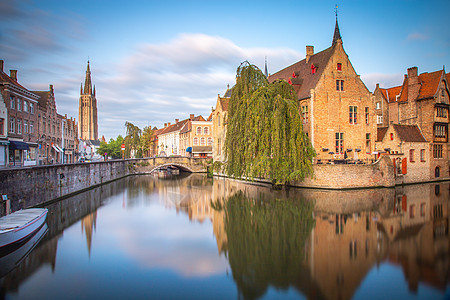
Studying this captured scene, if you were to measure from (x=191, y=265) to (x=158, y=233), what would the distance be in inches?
163

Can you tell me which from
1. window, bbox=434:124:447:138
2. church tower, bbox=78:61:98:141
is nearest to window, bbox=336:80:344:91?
window, bbox=434:124:447:138

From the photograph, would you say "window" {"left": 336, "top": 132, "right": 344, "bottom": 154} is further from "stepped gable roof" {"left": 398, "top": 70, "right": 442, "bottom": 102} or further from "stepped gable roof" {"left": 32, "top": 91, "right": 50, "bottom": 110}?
"stepped gable roof" {"left": 32, "top": 91, "right": 50, "bottom": 110}

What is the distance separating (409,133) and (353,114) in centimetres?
500

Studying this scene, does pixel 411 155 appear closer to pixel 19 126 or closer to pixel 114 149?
pixel 19 126

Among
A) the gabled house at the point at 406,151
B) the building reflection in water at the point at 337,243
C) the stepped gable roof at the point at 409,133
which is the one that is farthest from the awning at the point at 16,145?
the stepped gable roof at the point at 409,133

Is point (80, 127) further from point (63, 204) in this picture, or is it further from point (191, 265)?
point (191, 265)

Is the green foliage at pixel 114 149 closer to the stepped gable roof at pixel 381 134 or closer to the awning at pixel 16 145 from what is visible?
the awning at pixel 16 145

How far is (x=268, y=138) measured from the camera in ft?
65.9

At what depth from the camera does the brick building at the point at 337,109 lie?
2552 centimetres

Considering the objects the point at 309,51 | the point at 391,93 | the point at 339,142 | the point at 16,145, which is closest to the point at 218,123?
the point at 309,51

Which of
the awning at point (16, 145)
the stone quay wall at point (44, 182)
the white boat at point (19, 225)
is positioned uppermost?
the awning at point (16, 145)

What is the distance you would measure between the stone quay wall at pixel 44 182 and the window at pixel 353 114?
2188 cm

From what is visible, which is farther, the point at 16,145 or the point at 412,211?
the point at 16,145

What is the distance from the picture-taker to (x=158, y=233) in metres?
12.6
